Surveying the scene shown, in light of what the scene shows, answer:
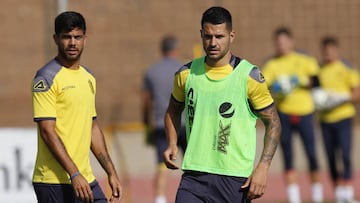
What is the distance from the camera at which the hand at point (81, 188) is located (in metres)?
8.43

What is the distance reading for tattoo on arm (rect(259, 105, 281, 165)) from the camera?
28.1 feet

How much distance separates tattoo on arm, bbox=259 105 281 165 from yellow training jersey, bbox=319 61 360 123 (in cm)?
779

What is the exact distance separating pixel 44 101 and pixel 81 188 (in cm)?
69

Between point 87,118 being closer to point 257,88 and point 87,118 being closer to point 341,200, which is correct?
point 257,88

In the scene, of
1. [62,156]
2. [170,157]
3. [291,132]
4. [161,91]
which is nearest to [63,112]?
[62,156]

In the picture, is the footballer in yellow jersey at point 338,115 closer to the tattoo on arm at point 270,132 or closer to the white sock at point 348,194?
the white sock at point 348,194

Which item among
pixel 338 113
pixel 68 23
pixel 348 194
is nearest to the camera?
pixel 68 23

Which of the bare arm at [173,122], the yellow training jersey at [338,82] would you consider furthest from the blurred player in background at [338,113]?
the bare arm at [173,122]

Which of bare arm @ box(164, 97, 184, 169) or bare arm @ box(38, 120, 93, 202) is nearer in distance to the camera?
bare arm @ box(38, 120, 93, 202)

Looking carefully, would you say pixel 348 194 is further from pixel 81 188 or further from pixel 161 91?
pixel 81 188

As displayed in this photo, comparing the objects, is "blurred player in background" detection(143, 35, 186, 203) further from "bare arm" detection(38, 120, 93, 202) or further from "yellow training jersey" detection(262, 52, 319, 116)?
"bare arm" detection(38, 120, 93, 202)

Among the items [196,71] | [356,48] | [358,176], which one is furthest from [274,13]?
[196,71]

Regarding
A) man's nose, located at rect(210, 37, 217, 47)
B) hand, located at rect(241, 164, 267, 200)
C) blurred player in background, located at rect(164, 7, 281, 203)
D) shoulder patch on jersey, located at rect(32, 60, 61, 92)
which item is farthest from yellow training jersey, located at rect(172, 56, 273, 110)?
shoulder patch on jersey, located at rect(32, 60, 61, 92)

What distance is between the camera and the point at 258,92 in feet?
28.0
